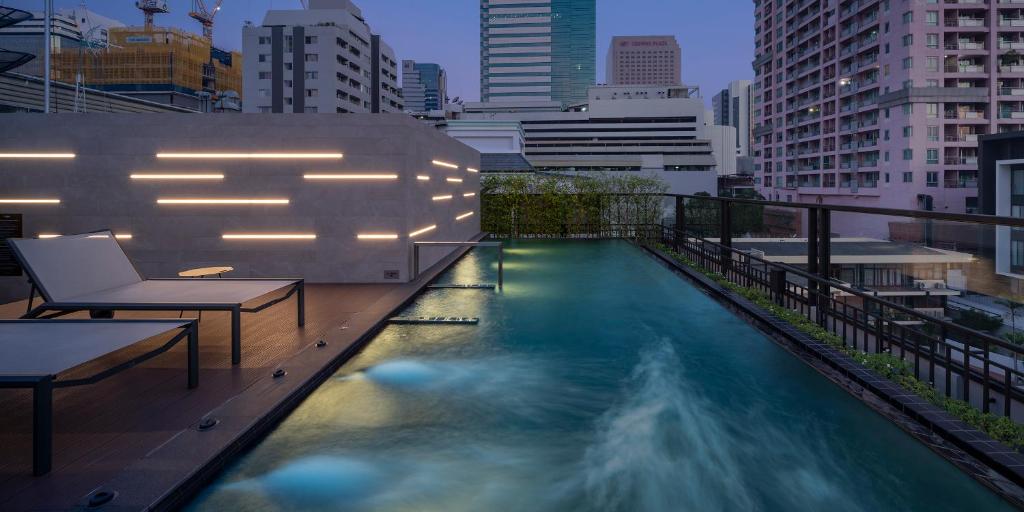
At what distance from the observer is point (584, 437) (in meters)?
4.23

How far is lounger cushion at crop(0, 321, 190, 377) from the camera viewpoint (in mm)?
3412

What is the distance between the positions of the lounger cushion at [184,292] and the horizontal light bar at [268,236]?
3616mm

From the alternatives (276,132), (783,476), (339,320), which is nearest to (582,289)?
(339,320)

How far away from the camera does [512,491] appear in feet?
11.6

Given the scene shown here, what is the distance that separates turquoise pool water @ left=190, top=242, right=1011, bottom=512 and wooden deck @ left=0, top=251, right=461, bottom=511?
187 millimetres

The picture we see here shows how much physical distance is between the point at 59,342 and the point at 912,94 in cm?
6522

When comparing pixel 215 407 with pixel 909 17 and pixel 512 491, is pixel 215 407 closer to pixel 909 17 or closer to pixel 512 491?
pixel 512 491

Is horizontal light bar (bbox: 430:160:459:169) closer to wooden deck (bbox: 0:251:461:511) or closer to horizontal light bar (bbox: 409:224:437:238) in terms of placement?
horizontal light bar (bbox: 409:224:437:238)

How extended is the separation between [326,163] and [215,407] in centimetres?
645

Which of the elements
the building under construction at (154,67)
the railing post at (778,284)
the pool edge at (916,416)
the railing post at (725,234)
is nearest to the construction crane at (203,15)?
the building under construction at (154,67)

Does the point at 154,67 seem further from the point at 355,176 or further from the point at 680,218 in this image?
the point at 355,176

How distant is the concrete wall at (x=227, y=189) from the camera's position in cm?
975

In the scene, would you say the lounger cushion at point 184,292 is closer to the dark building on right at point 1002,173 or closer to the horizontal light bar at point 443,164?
the horizontal light bar at point 443,164

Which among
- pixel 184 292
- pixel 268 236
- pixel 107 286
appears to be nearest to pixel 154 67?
pixel 268 236
